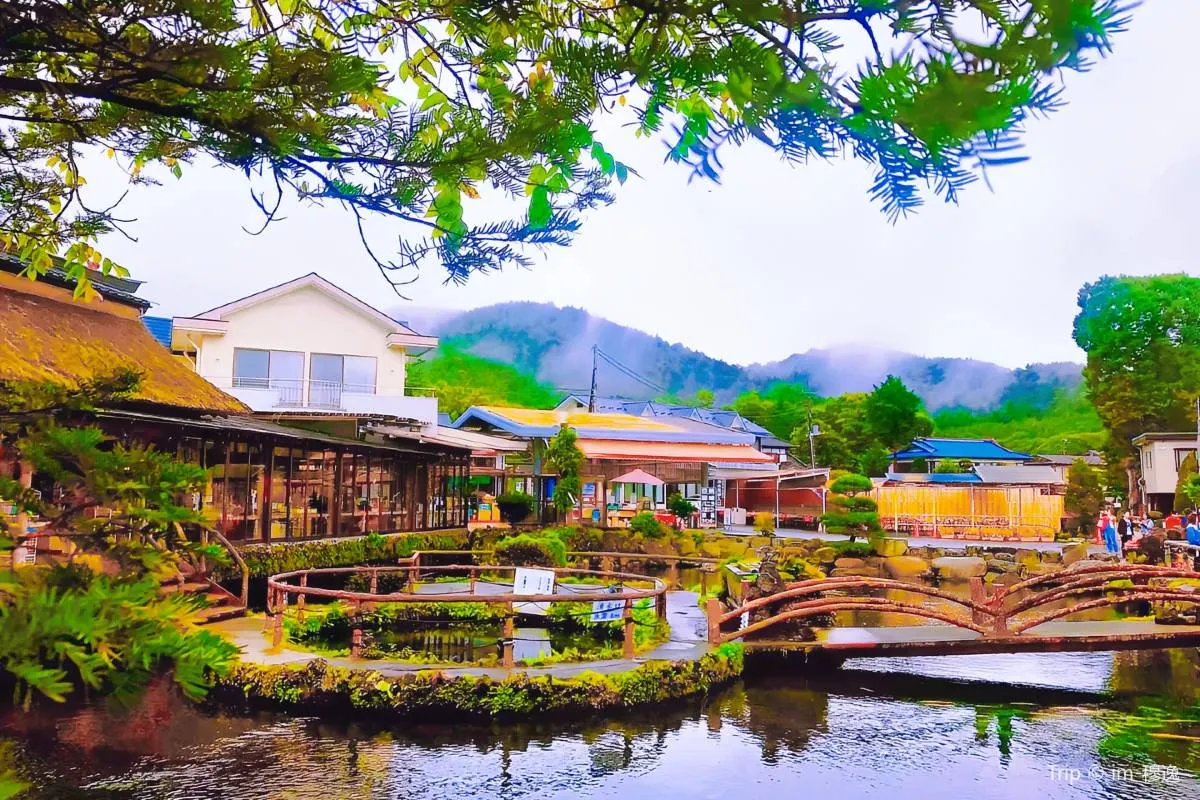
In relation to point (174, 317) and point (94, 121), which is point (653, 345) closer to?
point (174, 317)

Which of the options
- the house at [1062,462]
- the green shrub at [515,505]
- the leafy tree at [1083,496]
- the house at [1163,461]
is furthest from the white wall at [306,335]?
the house at [1163,461]

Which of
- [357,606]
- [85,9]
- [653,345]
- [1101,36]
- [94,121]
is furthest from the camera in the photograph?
[653,345]

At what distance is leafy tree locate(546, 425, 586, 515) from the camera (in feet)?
80.1

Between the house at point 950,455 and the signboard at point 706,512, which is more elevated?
the house at point 950,455

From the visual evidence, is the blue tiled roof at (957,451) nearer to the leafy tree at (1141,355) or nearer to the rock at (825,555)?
the leafy tree at (1141,355)

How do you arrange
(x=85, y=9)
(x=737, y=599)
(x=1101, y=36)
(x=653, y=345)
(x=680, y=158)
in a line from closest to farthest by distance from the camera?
1. (x=1101, y=36)
2. (x=680, y=158)
3. (x=85, y=9)
4. (x=737, y=599)
5. (x=653, y=345)

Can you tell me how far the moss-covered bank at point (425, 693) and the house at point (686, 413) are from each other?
33.5 m

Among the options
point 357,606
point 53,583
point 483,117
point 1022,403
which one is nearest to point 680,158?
point 483,117

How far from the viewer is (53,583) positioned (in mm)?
1366

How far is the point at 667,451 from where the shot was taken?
2677 centimetres

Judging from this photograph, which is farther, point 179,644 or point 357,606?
point 357,606

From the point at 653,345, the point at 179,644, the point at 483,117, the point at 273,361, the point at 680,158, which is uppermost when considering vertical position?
the point at 653,345

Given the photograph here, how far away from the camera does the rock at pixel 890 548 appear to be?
22.8 metres

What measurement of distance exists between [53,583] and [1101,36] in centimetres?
180
